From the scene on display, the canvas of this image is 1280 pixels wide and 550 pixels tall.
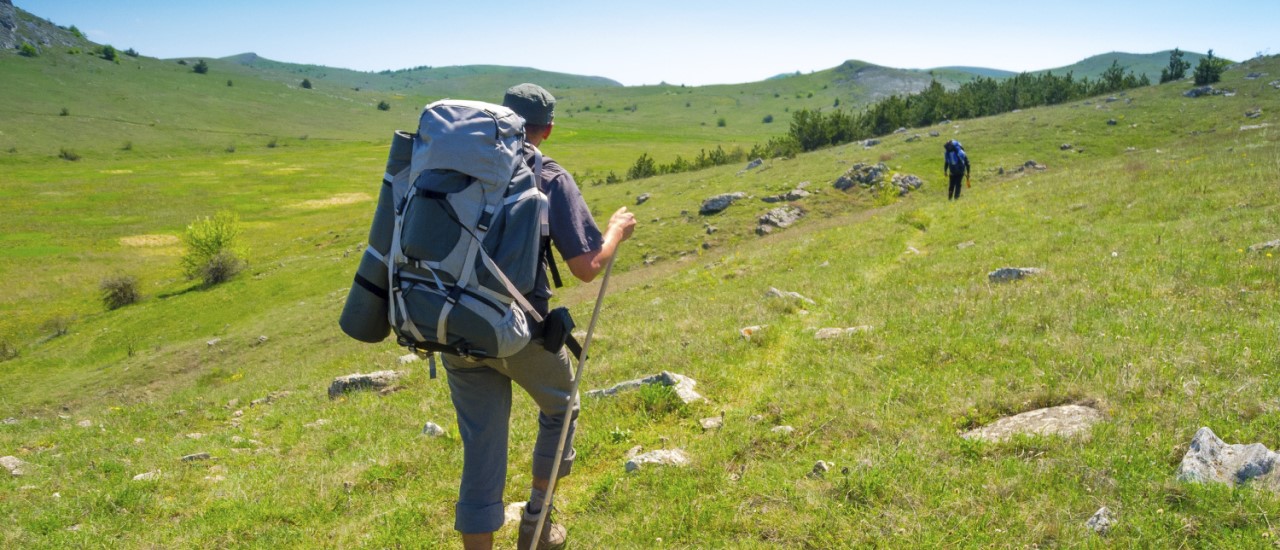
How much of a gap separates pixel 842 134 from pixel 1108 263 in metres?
49.6

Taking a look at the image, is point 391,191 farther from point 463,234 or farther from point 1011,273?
point 1011,273

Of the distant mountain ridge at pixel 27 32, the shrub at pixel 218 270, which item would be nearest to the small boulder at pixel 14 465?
the shrub at pixel 218 270

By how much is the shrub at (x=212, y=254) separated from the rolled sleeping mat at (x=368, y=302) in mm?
45171

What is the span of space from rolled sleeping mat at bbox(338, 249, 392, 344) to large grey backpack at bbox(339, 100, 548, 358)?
7cm

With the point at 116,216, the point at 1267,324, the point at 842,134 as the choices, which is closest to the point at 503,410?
the point at 1267,324

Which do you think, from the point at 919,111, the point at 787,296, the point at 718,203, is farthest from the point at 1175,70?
the point at 787,296

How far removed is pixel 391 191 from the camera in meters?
3.99

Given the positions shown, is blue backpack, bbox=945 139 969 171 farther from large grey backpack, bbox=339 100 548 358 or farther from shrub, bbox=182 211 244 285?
shrub, bbox=182 211 244 285

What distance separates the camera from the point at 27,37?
172 m

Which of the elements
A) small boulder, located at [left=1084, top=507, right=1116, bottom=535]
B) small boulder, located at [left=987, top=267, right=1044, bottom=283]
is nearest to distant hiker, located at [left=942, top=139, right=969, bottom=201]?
small boulder, located at [left=987, top=267, right=1044, bottom=283]

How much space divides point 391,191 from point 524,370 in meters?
1.35

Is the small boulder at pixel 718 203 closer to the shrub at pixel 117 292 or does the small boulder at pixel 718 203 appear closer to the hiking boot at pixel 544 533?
the hiking boot at pixel 544 533

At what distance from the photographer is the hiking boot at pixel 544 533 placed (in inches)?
188

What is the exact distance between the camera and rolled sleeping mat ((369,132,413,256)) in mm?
3931
